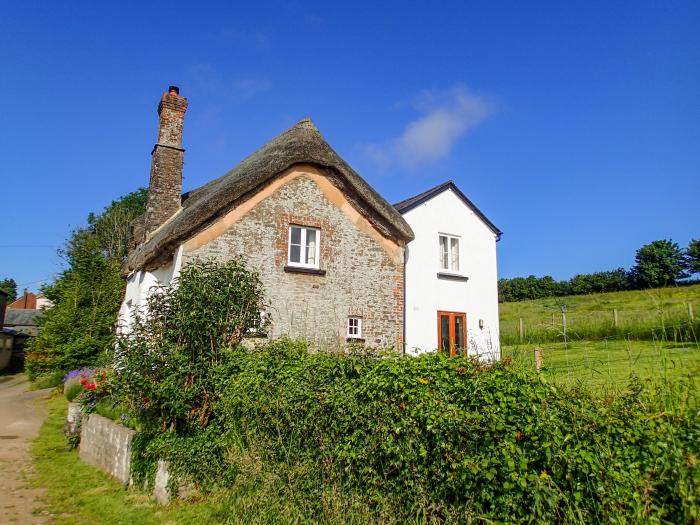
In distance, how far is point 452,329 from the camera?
15141 millimetres

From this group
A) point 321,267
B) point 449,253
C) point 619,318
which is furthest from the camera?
point 449,253

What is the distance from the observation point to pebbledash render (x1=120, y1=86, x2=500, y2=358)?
1087cm

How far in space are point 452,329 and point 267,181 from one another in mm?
7723

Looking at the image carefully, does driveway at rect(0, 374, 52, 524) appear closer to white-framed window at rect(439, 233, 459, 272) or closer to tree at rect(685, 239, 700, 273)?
tree at rect(685, 239, 700, 273)

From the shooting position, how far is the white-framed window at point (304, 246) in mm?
11759

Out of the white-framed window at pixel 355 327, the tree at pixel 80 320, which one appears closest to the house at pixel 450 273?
the white-framed window at pixel 355 327

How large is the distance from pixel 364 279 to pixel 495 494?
9.01 m

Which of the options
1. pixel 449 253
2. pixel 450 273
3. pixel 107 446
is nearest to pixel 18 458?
pixel 107 446

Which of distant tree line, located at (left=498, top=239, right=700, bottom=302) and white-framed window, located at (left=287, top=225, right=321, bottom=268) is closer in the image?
distant tree line, located at (left=498, top=239, right=700, bottom=302)

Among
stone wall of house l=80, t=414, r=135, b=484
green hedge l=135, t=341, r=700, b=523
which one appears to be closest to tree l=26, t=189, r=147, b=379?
stone wall of house l=80, t=414, r=135, b=484

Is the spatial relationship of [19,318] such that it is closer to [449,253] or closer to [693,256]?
[449,253]

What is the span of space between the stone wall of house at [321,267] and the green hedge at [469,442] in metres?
5.39

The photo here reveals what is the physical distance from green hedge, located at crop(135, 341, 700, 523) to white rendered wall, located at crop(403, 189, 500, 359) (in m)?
8.80

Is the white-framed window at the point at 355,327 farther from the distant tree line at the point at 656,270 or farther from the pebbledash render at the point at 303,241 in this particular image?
the distant tree line at the point at 656,270
